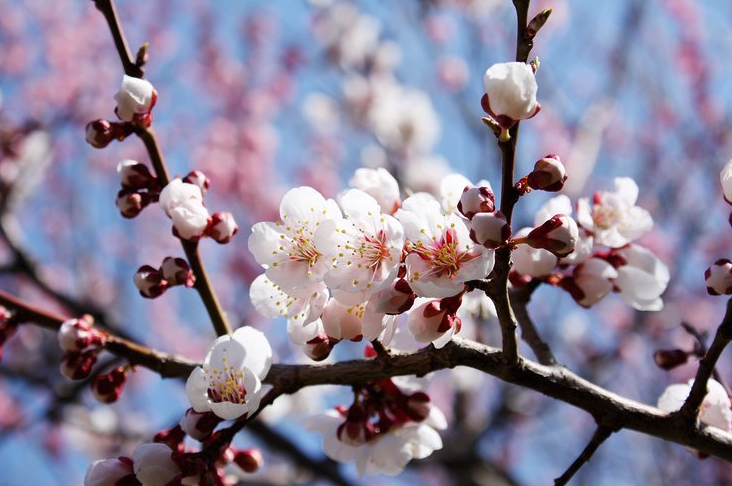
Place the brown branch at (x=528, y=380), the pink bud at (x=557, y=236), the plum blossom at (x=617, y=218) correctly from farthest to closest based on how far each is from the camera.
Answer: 1. the plum blossom at (x=617, y=218)
2. the brown branch at (x=528, y=380)
3. the pink bud at (x=557, y=236)

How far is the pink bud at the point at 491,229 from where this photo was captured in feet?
3.71

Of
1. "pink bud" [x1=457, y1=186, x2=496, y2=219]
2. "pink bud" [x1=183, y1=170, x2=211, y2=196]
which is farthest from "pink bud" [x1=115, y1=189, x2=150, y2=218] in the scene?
"pink bud" [x1=457, y1=186, x2=496, y2=219]

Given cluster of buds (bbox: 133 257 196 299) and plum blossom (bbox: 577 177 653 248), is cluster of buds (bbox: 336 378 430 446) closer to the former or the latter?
cluster of buds (bbox: 133 257 196 299)

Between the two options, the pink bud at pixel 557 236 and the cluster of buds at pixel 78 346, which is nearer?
the pink bud at pixel 557 236

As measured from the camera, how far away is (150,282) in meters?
1.64

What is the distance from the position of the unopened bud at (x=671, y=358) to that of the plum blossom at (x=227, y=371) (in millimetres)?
1036

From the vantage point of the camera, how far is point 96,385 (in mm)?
1700

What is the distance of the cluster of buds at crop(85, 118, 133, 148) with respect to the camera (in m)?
1.62

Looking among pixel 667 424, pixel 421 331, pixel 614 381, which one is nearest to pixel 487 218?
pixel 421 331

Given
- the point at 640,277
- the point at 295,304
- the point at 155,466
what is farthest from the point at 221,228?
the point at 640,277

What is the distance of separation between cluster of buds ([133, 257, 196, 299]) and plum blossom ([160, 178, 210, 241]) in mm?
72

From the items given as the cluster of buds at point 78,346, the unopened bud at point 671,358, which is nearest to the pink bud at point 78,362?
the cluster of buds at point 78,346

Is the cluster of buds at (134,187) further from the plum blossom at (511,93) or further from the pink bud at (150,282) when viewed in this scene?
the plum blossom at (511,93)

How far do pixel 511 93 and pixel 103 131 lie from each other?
0.98 m
